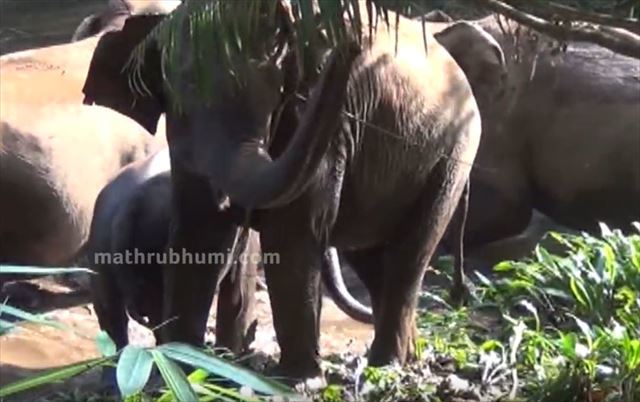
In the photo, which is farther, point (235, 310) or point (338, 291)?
point (338, 291)

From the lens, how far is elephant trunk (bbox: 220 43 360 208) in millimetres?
4086

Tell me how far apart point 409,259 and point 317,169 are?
4.26 feet

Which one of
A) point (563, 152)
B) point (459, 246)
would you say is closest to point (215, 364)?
point (459, 246)

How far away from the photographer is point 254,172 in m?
4.75

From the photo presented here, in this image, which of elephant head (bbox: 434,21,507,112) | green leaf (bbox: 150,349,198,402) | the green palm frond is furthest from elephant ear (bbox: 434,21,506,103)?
green leaf (bbox: 150,349,198,402)

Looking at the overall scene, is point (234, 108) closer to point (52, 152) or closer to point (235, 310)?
point (235, 310)

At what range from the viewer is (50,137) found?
766 centimetres

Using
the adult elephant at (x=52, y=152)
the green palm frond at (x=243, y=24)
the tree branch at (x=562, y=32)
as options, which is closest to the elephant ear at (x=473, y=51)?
the adult elephant at (x=52, y=152)

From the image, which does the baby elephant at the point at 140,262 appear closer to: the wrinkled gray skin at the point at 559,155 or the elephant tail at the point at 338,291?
the elephant tail at the point at 338,291

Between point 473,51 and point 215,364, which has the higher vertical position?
point 215,364

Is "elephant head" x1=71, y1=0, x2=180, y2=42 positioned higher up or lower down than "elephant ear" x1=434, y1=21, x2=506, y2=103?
lower down

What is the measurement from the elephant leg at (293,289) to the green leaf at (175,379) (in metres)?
3.16

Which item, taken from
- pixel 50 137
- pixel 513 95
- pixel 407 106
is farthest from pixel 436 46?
pixel 513 95

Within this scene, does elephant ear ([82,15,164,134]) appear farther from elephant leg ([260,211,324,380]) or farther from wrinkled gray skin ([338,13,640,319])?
wrinkled gray skin ([338,13,640,319])
